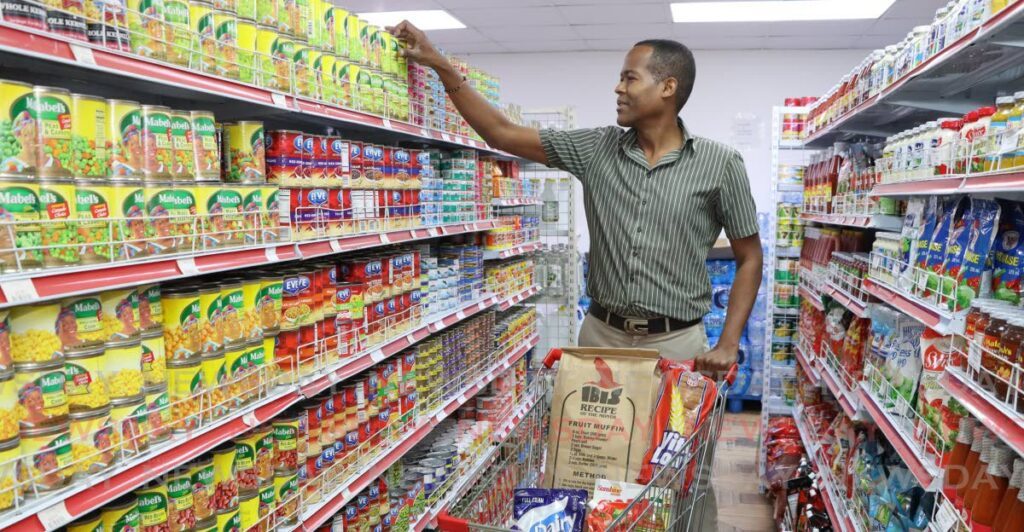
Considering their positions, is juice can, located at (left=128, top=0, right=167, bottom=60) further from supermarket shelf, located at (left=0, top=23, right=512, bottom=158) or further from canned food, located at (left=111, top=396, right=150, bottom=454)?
canned food, located at (left=111, top=396, right=150, bottom=454)

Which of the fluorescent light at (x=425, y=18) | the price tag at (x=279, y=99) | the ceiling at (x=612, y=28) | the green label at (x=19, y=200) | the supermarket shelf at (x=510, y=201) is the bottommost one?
the supermarket shelf at (x=510, y=201)

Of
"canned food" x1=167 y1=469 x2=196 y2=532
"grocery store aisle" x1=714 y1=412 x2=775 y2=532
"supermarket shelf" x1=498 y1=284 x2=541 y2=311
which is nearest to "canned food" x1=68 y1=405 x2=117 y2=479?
"canned food" x1=167 y1=469 x2=196 y2=532

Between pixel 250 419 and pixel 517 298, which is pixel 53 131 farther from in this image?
pixel 517 298

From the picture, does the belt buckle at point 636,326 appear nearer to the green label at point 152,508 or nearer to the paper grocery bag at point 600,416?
the paper grocery bag at point 600,416

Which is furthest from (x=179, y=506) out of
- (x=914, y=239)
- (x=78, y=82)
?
(x=914, y=239)

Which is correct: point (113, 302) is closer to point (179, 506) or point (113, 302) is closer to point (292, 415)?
point (179, 506)

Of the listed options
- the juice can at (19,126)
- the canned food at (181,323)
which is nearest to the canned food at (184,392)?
the canned food at (181,323)

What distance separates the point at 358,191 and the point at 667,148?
3.72ft

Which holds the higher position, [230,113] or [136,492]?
[230,113]

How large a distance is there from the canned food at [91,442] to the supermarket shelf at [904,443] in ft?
6.48

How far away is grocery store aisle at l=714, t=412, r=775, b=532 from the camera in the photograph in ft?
14.3

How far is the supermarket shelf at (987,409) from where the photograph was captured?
1.46m

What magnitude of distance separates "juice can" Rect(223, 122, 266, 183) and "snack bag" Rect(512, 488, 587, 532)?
44.7 inches

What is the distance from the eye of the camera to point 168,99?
2.26m
